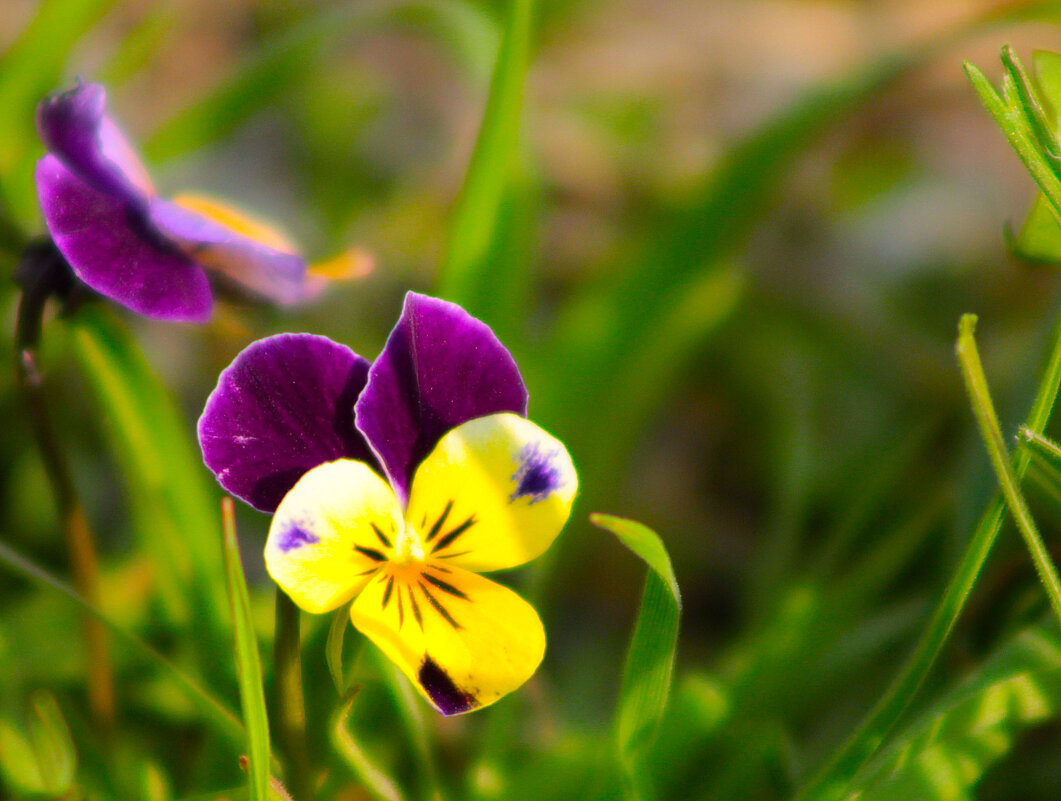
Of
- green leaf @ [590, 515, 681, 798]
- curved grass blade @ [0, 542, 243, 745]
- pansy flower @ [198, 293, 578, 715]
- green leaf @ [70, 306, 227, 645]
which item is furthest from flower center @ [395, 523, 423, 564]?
green leaf @ [70, 306, 227, 645]

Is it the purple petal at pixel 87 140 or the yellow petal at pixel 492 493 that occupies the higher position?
the purple petal at pixel 87 140

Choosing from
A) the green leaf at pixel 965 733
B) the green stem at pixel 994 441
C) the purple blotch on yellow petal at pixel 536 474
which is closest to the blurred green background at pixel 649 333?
the green leaf at pixel 965 733

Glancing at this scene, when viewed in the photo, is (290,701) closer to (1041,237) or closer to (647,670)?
(647,670)

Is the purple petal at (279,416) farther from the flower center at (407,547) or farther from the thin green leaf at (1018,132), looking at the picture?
the thin green leaf at (1018,132)

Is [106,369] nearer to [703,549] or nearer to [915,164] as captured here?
[703,549]

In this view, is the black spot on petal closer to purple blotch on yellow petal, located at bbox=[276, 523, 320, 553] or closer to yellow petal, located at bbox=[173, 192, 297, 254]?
purple blotch on yellow petal, located at bbox=[276, 523, 320, 553]

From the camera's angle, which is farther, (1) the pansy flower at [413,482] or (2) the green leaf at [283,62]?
(2) the green leaf at [283,62]

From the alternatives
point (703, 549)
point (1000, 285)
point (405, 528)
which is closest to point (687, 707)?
point (405, 528)
